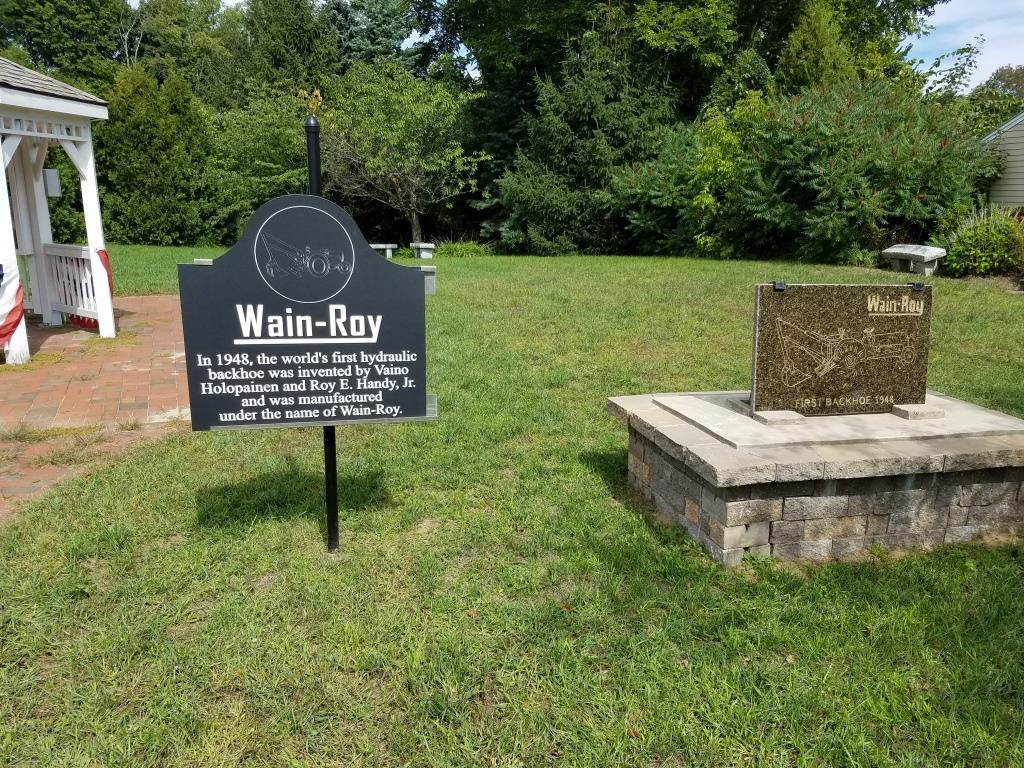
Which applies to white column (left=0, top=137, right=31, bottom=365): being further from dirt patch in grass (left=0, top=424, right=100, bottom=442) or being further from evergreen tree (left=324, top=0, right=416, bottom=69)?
evergreen tree (left=324, top=0, right=416, bottom=69)

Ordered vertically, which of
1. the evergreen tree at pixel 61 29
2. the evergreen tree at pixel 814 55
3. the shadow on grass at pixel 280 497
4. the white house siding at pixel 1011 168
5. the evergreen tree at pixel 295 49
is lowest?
the shadow on grass at pixel 280 497

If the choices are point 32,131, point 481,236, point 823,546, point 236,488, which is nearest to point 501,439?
point 236,488

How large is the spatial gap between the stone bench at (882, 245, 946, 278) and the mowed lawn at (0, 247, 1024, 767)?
1123 centimetres

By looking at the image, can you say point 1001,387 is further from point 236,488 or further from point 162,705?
point 162,705

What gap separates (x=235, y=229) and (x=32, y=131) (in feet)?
55.4

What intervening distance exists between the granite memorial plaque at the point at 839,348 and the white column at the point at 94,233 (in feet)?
24.6

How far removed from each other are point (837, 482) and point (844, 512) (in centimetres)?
17

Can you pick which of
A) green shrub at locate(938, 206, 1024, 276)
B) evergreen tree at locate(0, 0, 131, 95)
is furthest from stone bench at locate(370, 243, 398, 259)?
evergreen tree at locate(0, 0, 131, 95)

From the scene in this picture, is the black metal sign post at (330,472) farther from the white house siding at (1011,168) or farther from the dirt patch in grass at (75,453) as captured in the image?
the white house siding at (1011,168)

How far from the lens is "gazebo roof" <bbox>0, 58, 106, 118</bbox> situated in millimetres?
6918

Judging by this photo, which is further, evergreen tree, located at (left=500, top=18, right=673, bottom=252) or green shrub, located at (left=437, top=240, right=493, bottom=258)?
green shrub, located at (left=437, top=240, right=493, bottom=258)

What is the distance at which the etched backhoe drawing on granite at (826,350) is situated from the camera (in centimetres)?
371

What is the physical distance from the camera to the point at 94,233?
8.29 metres

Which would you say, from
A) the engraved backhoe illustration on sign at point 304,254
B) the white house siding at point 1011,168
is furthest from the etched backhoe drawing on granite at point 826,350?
the white house siding at point 1011,168
